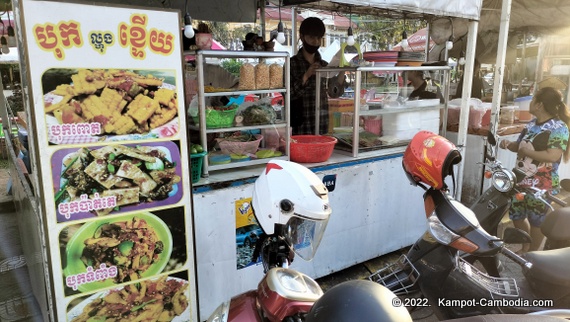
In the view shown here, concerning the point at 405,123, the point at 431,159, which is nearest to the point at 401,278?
the point at 431,159

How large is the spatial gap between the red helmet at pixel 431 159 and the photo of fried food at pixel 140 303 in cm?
168

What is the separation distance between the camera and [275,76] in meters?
3.06

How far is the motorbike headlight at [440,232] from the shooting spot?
224 cm

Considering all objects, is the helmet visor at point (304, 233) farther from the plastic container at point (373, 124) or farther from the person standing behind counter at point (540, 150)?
the person standing behind counter at point (540, 150)

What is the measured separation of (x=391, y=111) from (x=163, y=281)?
2.61 meters

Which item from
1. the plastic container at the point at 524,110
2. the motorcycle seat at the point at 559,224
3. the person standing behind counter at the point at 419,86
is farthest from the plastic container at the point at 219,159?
the plastic container at the point at 524,110

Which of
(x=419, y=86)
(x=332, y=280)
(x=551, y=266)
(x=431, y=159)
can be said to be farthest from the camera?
(x=419, y=86)

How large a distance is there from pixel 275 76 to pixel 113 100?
131 cm

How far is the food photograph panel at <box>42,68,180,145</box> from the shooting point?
1.98 metres

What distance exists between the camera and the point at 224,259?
284 cm

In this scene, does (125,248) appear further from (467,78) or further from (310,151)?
(467,78)

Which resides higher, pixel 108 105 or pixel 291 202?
pixel 108 105

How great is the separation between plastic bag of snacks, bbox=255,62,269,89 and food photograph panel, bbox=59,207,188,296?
114 centimetres

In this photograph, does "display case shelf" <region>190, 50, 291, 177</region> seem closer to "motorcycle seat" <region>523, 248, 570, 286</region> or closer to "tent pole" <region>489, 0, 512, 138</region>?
"motorcycle seat" <region>523, 248, 570, 286</region>
